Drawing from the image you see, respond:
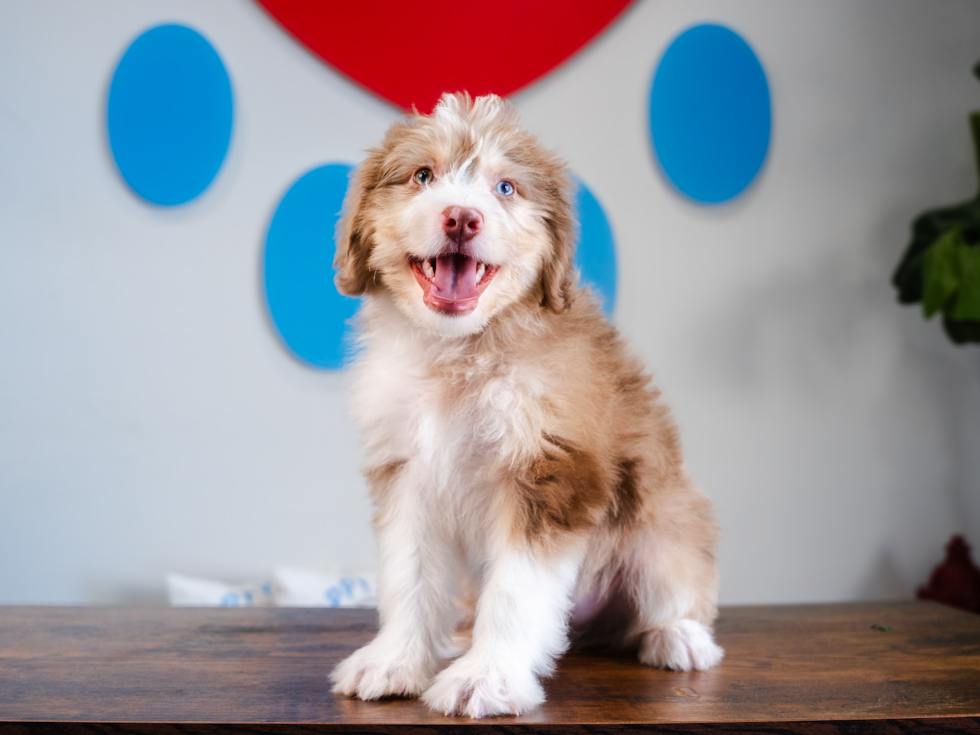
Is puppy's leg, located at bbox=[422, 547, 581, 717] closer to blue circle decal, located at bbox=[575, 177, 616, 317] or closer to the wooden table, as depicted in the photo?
the wooden table

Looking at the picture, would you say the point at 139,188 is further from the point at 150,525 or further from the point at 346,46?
the point at 150,525

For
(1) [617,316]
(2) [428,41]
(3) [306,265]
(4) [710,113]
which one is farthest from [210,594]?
(4) [710,113]

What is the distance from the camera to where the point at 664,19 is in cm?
304

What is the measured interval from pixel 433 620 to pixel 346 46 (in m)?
2.26

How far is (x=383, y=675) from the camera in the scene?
3.94 feet

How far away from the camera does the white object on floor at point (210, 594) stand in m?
2.57

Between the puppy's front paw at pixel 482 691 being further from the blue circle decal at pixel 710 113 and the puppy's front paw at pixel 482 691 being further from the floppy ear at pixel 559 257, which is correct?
the blue circle decal at pixel 710 113

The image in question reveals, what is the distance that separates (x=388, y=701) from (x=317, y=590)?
4.95 feet

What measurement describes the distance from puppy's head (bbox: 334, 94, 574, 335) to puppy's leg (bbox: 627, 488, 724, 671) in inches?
18.3

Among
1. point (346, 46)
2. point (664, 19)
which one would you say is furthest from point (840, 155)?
point (346, 46)

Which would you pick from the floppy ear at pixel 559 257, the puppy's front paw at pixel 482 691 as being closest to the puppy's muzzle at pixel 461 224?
the floppy ear at pixel 559 257

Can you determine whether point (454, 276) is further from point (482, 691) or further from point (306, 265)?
point (306, 265)

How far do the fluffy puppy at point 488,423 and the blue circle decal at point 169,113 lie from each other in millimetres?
1746

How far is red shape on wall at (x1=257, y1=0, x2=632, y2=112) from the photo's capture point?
112 inches
